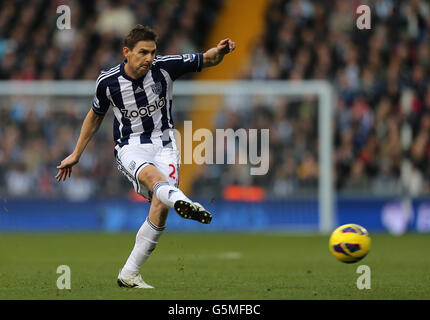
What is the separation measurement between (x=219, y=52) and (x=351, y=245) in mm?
2155

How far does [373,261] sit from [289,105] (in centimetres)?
760

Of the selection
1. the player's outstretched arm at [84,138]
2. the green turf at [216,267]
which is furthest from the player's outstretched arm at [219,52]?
the green turf at [216,267]

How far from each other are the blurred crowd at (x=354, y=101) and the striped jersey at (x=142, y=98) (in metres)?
9.37

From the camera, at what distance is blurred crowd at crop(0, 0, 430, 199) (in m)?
18.5

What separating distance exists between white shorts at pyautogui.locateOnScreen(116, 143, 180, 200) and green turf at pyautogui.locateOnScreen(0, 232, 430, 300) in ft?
3.07

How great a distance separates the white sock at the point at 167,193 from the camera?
7.70 m

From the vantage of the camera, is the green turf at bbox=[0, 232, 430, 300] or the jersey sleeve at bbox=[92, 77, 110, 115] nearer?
the green turf at bbox=[0, 232, 430, 300]

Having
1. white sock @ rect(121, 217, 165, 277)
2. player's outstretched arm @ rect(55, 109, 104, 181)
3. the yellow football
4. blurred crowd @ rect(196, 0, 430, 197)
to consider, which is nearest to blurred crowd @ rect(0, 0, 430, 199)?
blurred crowd @ rect(196, 0, 430, 197)

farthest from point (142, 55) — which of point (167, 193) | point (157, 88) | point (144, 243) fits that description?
point (144, 243)

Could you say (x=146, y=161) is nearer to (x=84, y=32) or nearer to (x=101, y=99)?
(x=101, y=99)

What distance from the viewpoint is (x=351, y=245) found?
905 centimetres

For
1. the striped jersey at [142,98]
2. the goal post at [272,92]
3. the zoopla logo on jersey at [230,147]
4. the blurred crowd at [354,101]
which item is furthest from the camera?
the goal post at [272,92]

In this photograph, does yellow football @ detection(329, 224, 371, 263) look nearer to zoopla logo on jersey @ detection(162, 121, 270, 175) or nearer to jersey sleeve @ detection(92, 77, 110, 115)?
jersey sleeve @ detection(92, 77, 110, 115)

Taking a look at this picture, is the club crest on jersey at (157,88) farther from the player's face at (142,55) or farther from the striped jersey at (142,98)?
the player's face at (142,55)
